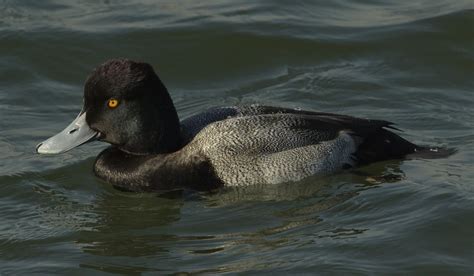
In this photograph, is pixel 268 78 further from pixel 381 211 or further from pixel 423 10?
pixel 381 211

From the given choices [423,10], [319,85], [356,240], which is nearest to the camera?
[356,240]

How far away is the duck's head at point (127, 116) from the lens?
9.45 meters

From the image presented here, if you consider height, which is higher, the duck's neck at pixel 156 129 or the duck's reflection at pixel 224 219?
the duck's neck at pixel 156 129

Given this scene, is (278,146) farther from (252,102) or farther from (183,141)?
(252,102)

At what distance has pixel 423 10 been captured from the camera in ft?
46.8

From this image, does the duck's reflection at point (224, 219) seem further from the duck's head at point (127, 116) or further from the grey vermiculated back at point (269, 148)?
the duck's head at point (127, 116)

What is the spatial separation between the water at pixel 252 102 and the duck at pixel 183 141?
0.14 metres

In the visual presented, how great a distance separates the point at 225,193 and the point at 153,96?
100 centimetres

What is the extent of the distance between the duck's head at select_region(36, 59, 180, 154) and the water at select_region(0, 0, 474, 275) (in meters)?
0.43

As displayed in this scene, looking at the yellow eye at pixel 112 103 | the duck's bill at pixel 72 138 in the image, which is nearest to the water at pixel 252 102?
the duck's bill at pixel 72 138

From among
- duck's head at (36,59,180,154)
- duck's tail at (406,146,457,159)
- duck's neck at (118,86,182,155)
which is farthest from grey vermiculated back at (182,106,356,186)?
duck's tail at (406,146,457,159)

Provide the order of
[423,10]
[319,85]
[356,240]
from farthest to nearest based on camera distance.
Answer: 1. [423,10]
2. [319,85]
3. [356,240]

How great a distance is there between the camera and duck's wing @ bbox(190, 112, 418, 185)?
9.50m

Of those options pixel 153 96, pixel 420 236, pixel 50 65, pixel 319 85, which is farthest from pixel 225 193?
pixel 50 65
